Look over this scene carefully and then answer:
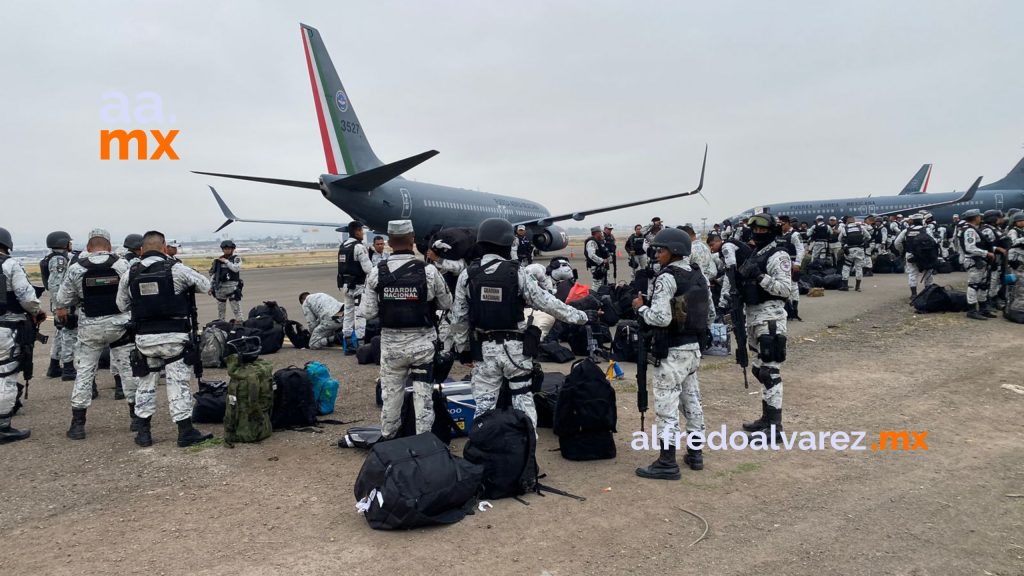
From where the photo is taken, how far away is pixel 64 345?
8391 millimetres

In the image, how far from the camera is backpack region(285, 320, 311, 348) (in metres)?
10.0

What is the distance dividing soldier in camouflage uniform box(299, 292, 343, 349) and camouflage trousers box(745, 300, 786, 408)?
7.03 metres

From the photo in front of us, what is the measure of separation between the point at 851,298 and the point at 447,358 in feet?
43.2

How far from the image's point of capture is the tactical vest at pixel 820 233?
665 inches

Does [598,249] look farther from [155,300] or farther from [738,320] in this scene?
[155,300]

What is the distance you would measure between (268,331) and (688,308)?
7.77 meters

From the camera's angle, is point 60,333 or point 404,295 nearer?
point 404,295

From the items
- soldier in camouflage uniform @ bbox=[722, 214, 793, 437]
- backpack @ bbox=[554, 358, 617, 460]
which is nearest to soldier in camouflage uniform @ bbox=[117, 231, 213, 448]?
backpack @ bbox=[554, 358, 617, 460]

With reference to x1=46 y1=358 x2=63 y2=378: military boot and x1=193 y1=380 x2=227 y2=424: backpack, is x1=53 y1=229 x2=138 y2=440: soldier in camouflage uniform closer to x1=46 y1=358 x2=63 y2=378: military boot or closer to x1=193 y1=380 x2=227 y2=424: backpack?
x1=193 y1=380 x2=227 y2=424: backpack

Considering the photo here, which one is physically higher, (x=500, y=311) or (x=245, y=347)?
(x=500, y=311)

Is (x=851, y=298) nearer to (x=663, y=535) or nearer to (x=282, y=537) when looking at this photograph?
(x=663, y=535)

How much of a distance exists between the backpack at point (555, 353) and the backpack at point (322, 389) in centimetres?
332

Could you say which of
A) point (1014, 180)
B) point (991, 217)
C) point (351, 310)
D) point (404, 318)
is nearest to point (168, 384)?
point (404, 318)

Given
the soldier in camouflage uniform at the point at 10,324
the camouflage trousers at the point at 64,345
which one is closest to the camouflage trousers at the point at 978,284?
the soldier in camouflage uniform at the point at 10,324
